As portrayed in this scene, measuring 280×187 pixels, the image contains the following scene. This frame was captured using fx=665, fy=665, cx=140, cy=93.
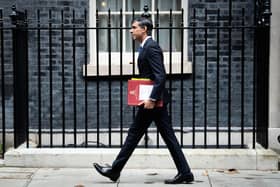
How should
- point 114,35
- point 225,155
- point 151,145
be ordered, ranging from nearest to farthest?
point 225,155, point 151,145, point 114,35

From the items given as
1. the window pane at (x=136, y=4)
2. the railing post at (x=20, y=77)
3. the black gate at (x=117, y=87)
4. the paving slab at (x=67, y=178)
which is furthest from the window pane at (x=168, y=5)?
the paving slab at (x=67, y=178)

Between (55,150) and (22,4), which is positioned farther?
(22,4)

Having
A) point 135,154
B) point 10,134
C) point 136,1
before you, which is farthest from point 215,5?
point 10,134

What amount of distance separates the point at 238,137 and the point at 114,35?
231 centimetres

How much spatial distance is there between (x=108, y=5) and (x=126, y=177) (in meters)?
3.03

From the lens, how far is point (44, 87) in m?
9.44

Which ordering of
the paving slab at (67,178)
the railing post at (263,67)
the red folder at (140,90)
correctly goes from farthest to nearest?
the railing post at (263,67) → the paving slab at (67,178) → the red folder at (140,90)

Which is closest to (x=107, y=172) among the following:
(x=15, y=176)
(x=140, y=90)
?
(x=140, y=90)

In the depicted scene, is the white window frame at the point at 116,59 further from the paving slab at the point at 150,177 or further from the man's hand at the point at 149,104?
the man's hand at the point at 149,104

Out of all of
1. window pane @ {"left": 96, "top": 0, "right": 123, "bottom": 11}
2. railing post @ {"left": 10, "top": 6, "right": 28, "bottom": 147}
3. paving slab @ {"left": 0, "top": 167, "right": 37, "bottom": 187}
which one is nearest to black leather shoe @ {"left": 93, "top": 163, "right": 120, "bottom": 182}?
paving slab @ {"left": 0, "top": 167, "right": 37, "bottom": 187}

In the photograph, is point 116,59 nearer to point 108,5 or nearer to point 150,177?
point 108,5

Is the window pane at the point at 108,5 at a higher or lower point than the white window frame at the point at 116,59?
higher

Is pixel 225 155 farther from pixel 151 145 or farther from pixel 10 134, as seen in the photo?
pixel 10 134

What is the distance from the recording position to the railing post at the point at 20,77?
8.41m
